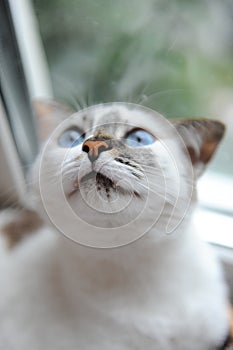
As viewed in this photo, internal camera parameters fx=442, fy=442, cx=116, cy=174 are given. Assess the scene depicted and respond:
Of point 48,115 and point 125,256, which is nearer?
point 125,256

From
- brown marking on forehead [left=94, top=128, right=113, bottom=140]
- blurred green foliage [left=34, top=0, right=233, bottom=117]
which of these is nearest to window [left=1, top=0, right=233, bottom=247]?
blurred green foliage [left=34, top=0, right=233, bottom=117]

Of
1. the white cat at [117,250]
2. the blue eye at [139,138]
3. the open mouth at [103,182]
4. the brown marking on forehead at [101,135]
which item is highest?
the brown marking on forehead at [101,135]

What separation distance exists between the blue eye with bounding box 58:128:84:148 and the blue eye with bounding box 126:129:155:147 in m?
0.07

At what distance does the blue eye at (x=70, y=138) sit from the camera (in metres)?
0.64

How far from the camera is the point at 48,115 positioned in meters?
0.73

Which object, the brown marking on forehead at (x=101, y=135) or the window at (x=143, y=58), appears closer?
the brown marking on forehead at (x=101, y=135)

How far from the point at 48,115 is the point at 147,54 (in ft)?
0.66

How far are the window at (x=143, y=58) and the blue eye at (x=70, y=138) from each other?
0.07 m

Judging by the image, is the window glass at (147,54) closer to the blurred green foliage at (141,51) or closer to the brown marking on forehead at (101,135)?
the blurred green foliage at (141,51)

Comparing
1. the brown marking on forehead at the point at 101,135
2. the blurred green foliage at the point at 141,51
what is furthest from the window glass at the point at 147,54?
the brown marking on forehead at the point at 101,135

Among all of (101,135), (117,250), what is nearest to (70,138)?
(101,135)

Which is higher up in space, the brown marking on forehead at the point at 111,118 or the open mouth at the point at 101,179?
the brown marking on forehead at the point at 111,118

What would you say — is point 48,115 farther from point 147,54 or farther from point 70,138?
point 147,54

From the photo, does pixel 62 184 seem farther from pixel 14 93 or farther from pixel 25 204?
pixel 14 93
